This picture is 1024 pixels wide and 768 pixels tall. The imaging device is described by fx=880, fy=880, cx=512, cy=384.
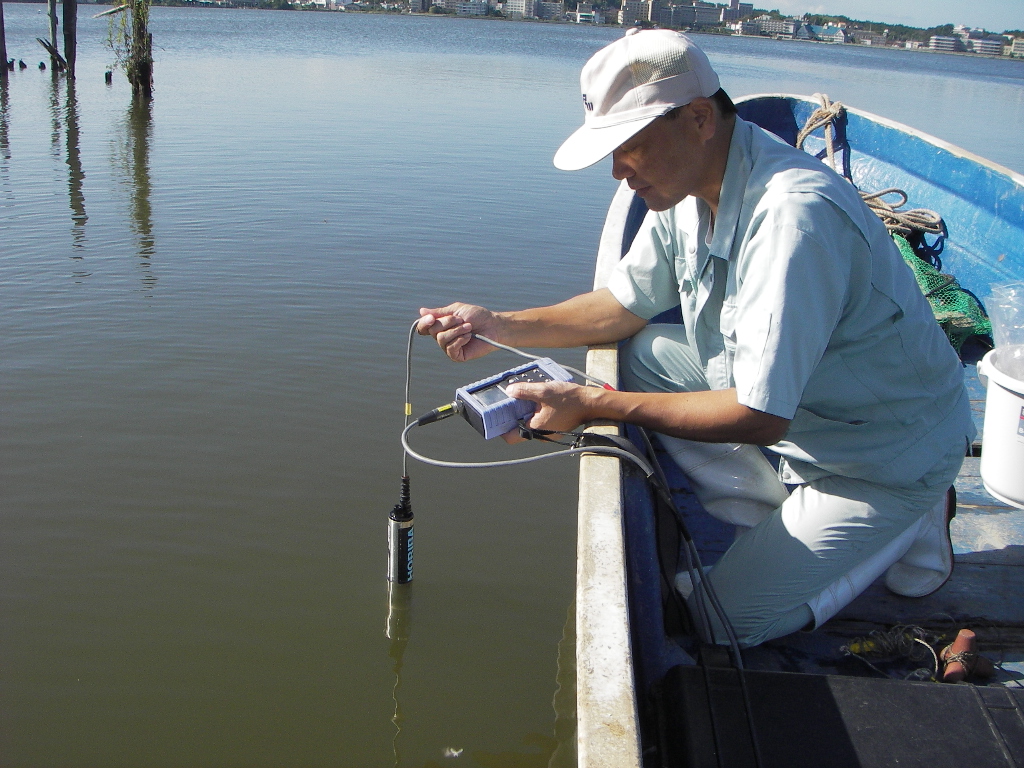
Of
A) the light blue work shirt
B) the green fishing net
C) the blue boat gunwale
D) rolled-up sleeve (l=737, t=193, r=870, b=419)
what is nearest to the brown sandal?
the light blue work shirt

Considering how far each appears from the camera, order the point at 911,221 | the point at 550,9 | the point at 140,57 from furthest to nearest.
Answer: the point at 550,9
the point at 140,57
the point at 911,221

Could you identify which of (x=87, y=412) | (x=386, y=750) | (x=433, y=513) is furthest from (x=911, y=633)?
(x=87, y=412)

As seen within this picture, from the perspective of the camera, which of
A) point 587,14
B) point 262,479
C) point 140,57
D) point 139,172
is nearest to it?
point 262,479

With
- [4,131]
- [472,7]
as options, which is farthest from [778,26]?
[4,131]

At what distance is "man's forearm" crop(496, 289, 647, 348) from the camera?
3.04 meters

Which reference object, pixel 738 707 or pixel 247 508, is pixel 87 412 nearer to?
pixel 247 508

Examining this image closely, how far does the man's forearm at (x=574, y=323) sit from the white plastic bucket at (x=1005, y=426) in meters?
1.23

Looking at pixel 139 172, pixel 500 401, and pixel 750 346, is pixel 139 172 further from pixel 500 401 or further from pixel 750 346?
pixel 750 346

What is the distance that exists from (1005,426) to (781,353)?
1.44 metres

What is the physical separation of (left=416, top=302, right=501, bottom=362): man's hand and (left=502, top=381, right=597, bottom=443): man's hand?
0.51m

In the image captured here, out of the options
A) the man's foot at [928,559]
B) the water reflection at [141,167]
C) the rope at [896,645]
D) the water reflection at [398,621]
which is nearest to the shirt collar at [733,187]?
the man's foot at [928,559]

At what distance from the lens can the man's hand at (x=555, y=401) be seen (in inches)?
95.2

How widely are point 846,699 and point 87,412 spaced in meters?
4.58

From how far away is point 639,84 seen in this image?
2182mm
